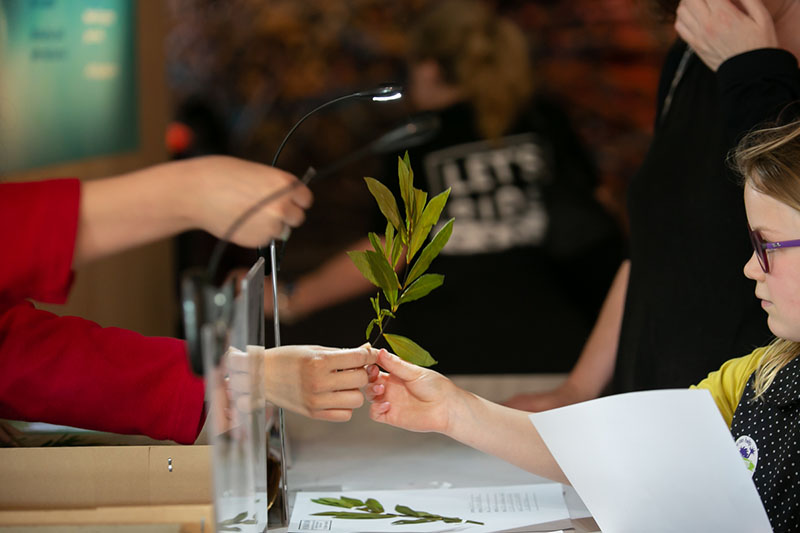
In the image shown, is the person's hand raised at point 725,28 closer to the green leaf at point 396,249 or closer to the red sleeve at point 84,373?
the green leaf at point 396,249

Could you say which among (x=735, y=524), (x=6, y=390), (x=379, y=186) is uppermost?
(x=379, y=186)

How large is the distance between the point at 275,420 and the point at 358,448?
0.40 meters

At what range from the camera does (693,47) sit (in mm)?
1254

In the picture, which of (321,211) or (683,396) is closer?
(683,396)

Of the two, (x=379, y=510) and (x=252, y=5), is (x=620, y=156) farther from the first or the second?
(x=379, y=510)

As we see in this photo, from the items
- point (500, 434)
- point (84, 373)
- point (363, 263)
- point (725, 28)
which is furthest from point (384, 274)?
point (725, 28)

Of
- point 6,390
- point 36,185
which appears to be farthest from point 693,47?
point 6,390

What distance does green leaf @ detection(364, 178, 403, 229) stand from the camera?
99cm

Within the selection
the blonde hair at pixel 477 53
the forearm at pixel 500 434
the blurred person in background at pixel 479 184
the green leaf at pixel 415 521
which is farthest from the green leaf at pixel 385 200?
the blonde hair at pixel 477 53

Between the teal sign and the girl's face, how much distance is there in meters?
0.94

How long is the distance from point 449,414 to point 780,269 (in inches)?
16.1

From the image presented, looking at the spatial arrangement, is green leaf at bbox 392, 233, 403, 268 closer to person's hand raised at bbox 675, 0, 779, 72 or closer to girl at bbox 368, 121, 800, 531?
girl at bbox 368, 121, 800, 531

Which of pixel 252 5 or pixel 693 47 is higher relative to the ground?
pixel 252 5

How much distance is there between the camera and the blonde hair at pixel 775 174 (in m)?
0.97
